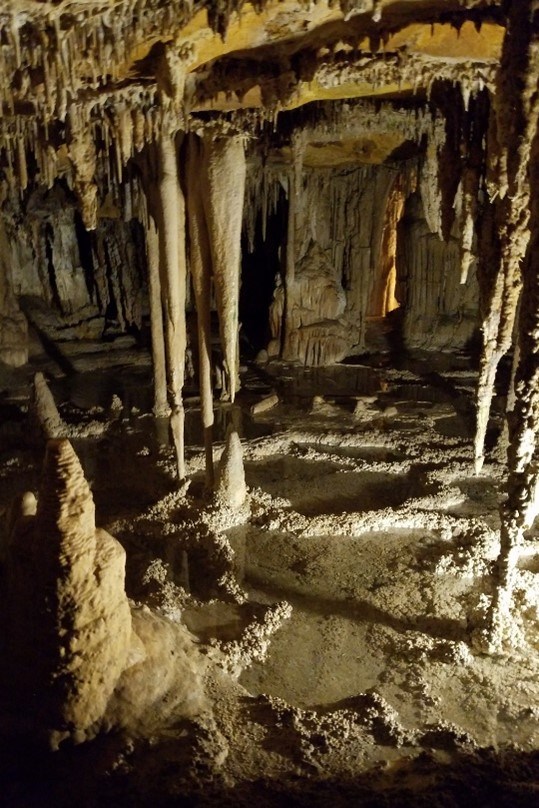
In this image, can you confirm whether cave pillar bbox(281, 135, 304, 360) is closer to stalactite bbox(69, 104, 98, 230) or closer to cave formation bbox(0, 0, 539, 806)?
cave formation bbox(0, 0, 539, 806)

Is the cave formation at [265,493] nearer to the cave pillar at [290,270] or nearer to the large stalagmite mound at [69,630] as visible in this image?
Answer: the large stalagmite mound at [69,630]

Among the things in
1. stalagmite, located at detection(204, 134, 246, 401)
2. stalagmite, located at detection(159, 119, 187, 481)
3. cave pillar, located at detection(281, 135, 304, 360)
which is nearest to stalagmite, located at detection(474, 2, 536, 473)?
stalagmite, located at detection(204, 134, 246, 401)

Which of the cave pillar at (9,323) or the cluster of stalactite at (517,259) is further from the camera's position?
the cave pillar at (9,323)

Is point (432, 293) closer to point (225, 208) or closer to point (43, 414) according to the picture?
point (43, 414)

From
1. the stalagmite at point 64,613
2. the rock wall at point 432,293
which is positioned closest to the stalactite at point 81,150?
the stalagmite at point 64,613

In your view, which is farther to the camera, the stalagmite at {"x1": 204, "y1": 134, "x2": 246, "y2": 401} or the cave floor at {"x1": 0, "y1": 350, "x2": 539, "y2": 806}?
the stalagmite at {"x1": 204, "y1": 134, "x2": 246, "y2": 401}

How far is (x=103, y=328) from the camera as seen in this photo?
52.0ft

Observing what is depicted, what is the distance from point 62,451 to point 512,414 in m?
2.85

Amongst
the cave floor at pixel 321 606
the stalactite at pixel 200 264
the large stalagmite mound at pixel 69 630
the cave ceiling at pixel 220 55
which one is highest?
the cave ceiling at pixel 220 55

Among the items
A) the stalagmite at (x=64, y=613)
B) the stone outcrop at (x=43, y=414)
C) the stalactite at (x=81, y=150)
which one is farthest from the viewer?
the stone outcrop at (x=43, y=414)

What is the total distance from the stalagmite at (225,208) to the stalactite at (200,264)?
17 centimetres

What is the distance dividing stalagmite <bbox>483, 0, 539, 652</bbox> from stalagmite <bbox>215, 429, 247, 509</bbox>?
9.86 feet

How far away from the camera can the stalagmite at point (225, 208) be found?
19.9 ft

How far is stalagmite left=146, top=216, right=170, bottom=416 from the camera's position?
8.69 meters
